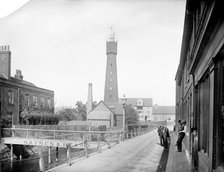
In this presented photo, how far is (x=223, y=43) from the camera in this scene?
2836 millimetres

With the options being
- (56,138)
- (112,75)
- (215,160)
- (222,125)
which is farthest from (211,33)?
(112,75)

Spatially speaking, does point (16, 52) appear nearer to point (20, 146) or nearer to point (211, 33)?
point (211, 33)

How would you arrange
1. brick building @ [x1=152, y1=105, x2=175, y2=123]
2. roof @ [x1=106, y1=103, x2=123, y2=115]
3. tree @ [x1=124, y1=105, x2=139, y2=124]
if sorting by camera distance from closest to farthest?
tree @ [x1=124, y1=105, x2=139, y2=124] < roof @ [x1=106, y1=103, x2=123, y2=115] < brick building @ [x1=152, y1=105, x2=175, y2=123]

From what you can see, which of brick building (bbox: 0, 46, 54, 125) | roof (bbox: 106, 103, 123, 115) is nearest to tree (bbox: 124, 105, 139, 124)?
roof (bbox: 106, 103, 123, 115)

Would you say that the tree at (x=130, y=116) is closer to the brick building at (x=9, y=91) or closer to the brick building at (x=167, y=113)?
the brick building at (x=167, y=113)

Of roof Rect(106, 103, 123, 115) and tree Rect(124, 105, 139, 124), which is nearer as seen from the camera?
tree Rect(124, 105, 139, 124)

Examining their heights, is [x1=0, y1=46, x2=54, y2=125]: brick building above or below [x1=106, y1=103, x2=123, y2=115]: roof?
above

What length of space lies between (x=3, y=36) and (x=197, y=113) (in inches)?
182

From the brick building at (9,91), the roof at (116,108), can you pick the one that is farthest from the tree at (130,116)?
the brick building at (9,91)

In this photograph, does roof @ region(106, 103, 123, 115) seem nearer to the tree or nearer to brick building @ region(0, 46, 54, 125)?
the tree

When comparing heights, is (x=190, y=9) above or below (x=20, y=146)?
above

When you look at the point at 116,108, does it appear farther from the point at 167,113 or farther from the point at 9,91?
the point at 9,91

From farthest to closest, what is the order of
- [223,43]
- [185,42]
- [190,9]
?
[185,42], [190,9], [223,43]

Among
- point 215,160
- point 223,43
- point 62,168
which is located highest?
point 223,43
